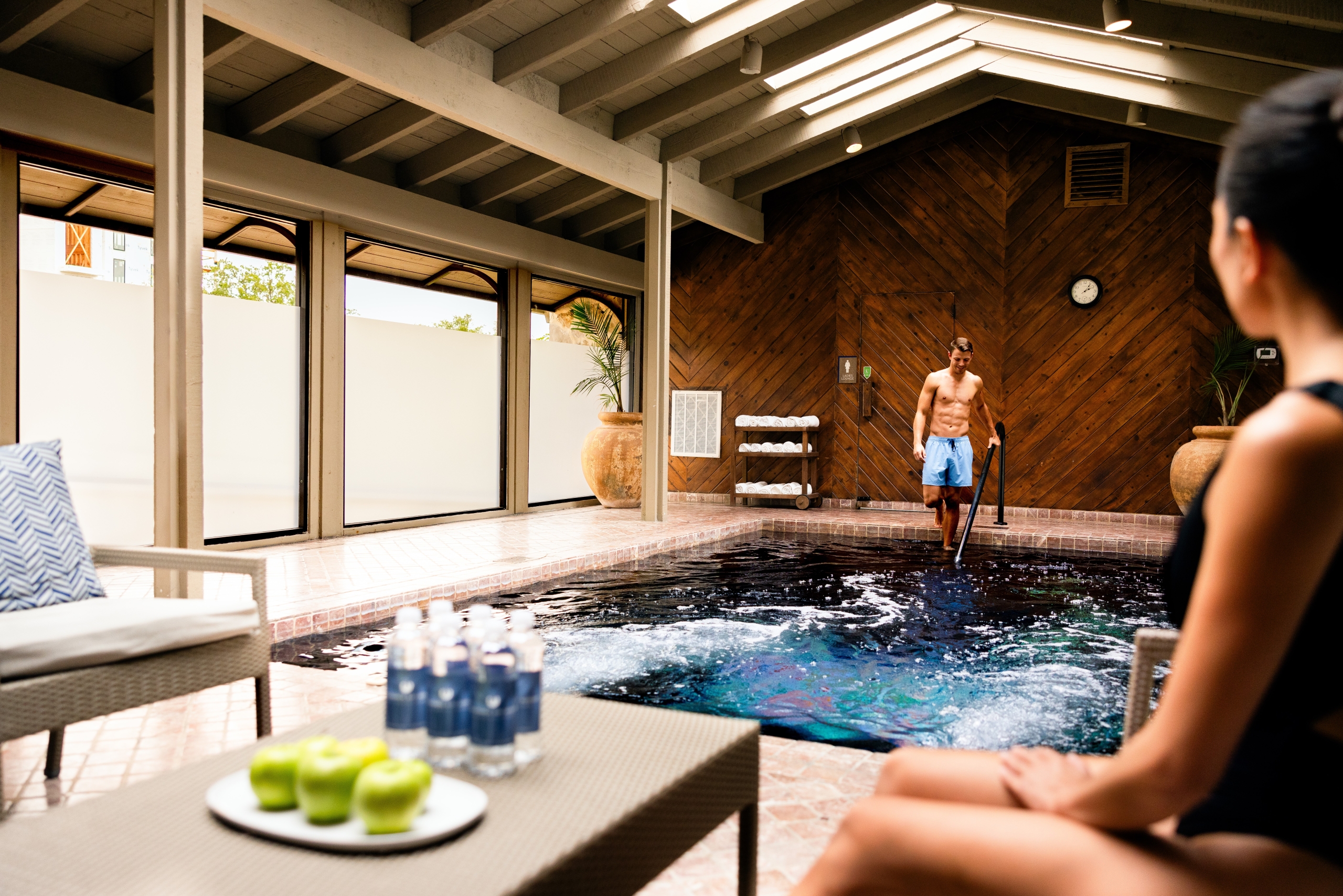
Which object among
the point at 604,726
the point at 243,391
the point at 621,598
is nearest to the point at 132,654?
the point at 604,726

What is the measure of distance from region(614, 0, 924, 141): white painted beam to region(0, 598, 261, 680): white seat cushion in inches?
231

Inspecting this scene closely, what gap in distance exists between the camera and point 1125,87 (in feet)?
26.3

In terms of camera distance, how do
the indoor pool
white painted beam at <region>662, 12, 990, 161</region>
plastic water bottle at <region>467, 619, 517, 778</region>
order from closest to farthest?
plastic water bottle at <region>467, 619, 517, 778</region> → the indoor pool → white painted beam at <region>662, 12, 990, 161</region>

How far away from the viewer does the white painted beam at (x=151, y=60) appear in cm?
545

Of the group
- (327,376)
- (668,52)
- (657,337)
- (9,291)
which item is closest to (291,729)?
(9,291)

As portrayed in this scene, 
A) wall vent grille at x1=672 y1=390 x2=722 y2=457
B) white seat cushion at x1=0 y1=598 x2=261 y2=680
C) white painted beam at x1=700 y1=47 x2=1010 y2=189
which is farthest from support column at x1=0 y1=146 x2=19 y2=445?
wall vent grille at x1=672 y1=390 x2=722 y2=457

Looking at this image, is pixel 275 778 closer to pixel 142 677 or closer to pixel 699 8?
pixel 142 677

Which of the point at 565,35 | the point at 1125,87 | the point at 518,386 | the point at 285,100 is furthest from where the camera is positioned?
the point at 518,386

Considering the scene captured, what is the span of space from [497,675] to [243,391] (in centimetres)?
591

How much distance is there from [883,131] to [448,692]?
30.7 feet

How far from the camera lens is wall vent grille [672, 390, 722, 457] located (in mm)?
11219

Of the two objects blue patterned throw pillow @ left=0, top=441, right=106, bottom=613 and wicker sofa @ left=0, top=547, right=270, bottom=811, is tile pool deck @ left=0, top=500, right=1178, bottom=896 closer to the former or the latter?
wicker sofa @ left=0, top=547, right=270, bottom=811

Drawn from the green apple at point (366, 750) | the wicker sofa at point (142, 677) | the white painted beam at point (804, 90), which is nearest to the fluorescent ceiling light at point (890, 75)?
the white painted beam at point (804, 90)

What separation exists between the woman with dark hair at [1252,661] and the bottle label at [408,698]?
0.72 m
